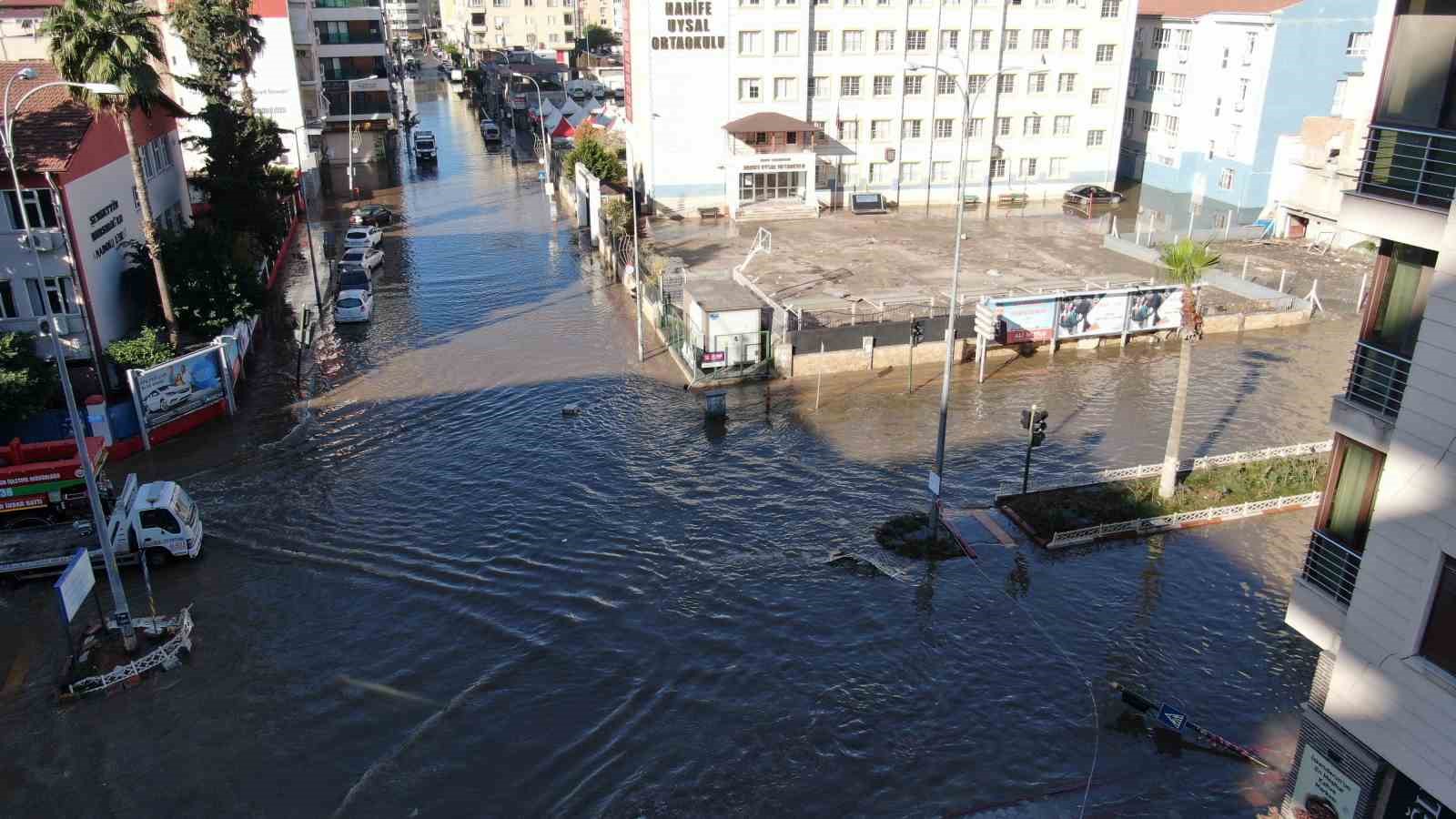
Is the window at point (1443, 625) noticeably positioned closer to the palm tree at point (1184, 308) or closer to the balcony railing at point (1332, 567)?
the balcony railing at point (1332, 567)

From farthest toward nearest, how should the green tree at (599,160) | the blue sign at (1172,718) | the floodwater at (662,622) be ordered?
the green tree at (599,160)
the blue sign at (1172,718)
the floodwater at (662,622)

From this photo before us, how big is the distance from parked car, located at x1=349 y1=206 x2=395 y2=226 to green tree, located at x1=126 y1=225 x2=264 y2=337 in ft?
81.4

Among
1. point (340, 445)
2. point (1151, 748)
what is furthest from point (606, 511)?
point (1151, 748)

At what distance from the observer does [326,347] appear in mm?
38875

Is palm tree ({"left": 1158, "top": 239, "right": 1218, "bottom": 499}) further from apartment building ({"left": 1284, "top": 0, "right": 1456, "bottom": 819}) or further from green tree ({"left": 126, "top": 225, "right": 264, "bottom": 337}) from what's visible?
green tree ({"left": 126, "top": 225, "right": 264, "bottom": 337})

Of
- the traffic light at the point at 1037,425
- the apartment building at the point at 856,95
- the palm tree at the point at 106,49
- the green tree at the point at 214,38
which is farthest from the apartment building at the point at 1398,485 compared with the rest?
the green tree at the point at 214,38

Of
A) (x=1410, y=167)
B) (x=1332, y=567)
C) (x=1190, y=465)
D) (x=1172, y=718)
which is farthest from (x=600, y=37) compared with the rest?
(x=1332, y=567)

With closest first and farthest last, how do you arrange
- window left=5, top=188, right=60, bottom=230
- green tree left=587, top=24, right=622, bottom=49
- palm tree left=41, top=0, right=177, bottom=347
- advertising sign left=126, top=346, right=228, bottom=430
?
1. palm tree left=41, top=0, right=177, bottom=347
2. window left=5, top=188, right=60, bottom=230
3. advertising sign left=126, top=346, right=228, bottom=430
4. green tree left=587, top=24, right=622, bottom=49

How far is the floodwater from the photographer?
646 inches

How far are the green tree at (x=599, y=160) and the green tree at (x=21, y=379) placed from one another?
3544 centimetres

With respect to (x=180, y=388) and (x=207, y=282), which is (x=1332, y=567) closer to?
(x=180, y=388)

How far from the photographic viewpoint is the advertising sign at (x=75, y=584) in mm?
18344

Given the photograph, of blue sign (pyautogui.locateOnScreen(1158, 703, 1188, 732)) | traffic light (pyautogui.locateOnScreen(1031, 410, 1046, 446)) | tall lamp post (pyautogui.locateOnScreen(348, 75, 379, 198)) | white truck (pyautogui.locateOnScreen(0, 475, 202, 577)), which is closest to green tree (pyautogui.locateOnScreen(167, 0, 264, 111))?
tall lamp post (pyautogui.locateOnScreen(348, 75, 379, 198))

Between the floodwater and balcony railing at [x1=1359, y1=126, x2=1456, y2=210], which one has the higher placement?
balcony railing at [x1=1359, y1=126, x2=1456, y2=210]
